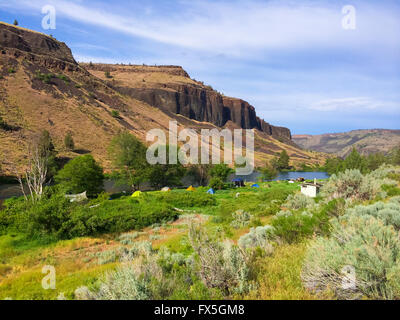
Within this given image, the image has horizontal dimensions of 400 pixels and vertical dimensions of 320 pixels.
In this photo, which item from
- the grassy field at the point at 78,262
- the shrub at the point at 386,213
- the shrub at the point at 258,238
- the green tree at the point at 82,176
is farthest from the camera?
the green tree at the point at 82,176

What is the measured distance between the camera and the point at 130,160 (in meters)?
42.3

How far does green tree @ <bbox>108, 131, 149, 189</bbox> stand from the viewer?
41075 mm

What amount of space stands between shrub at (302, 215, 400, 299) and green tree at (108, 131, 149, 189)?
38.1 metres

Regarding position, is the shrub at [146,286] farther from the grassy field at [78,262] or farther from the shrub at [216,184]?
the shrub at [216,184]

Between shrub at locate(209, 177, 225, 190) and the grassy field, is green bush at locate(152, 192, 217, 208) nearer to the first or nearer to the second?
the grassy field

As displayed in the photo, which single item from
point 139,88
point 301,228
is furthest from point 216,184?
point 139,88

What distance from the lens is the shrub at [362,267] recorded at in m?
3.53

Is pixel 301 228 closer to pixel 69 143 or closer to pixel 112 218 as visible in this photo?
pixel 112 218

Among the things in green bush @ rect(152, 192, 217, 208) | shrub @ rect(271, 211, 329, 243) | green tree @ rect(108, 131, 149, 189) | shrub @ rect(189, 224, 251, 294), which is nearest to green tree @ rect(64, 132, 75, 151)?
green tree @ rect(108, 131, 149, 189)


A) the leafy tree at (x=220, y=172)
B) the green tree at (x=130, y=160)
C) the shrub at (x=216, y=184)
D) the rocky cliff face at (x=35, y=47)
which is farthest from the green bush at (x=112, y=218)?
the rocky cliff face at (x=35, y=47)

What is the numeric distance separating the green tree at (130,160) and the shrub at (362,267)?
125 feet

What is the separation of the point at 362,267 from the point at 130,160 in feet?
136
